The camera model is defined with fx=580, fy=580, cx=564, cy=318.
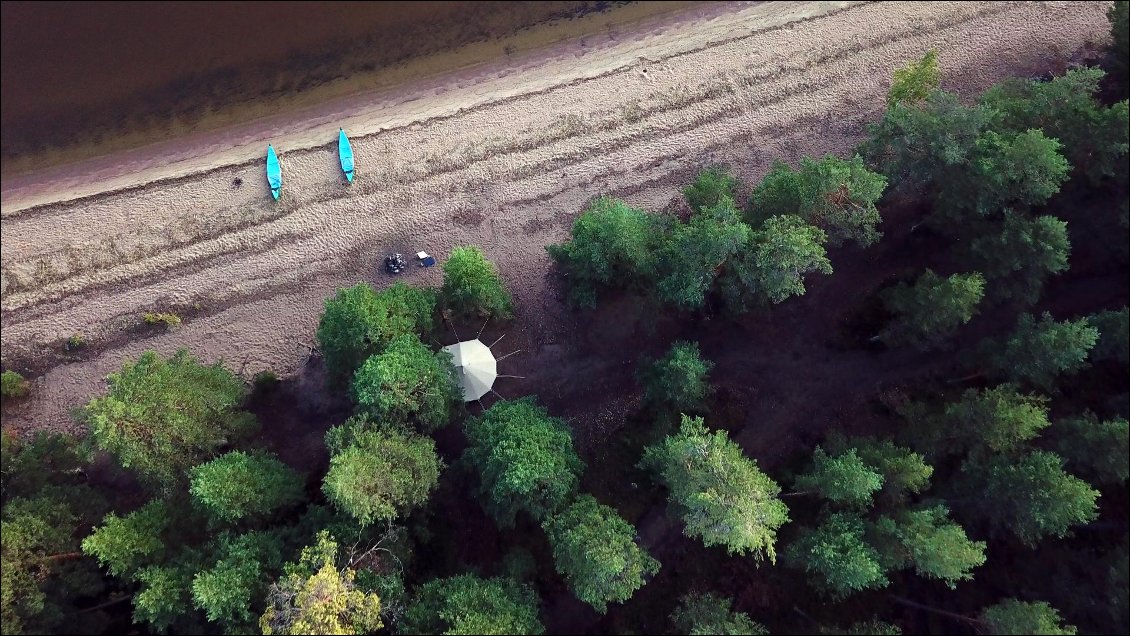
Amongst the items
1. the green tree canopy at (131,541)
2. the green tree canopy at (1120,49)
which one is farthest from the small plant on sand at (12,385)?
the green tree canopy at (1120,49)

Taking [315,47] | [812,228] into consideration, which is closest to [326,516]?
[812,228]

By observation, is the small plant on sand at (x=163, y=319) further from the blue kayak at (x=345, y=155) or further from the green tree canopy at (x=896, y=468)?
the green tree canopy at (x=896, y=468)

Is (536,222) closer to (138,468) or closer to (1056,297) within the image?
(138,468)

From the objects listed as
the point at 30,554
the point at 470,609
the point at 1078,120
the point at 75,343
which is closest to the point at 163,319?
the point at 75,343

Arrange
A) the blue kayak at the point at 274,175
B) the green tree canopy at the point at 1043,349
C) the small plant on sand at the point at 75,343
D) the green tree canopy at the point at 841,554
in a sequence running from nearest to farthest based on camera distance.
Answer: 1. the green tree canopy at the point at 841,554
2. the green tree canopy at the point at 1043,349
3. the small plant on sand at the point at 75,343
4. the blue kayak at the point at 274,175

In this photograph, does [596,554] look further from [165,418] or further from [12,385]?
[12,385]

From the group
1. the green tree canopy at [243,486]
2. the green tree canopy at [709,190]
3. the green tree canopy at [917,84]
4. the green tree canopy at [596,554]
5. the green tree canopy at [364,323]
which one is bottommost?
the green tree canopy at [596,554]
